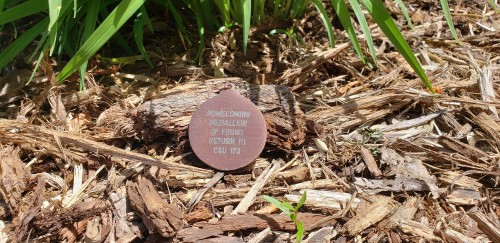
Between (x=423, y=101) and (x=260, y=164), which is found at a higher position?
(x=423, y=101)

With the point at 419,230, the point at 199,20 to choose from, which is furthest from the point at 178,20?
the point at 419,230

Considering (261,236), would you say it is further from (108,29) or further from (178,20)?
(178,20)

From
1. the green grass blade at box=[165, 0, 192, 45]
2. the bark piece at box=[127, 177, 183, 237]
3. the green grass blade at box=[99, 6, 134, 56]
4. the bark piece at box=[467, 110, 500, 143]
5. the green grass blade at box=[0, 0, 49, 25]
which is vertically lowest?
the bark piece at box=[127, 177, 183, 237]

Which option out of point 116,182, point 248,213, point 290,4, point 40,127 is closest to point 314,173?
point 248,213

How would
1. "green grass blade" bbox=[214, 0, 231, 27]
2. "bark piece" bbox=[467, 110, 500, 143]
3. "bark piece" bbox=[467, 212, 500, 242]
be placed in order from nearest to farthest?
"bark piece" bbox=[467, 212, 500, 242], "bark piece" bbox=[467, 110, 500, 143], "green grass blade" bbox=[214, 0, 231, 27]

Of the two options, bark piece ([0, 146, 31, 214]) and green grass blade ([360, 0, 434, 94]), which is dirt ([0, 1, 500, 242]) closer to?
bark piece ([0, 146, 31, 214])

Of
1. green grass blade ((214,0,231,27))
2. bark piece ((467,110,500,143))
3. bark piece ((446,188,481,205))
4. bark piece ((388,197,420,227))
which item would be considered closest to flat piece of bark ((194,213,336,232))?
bark piece ((388,197,420,227))

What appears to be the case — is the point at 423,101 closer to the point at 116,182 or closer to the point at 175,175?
the point at 175,175

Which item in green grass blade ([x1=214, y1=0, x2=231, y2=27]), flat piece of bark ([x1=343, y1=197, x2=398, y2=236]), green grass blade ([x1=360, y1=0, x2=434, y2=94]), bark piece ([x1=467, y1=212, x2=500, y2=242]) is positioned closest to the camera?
bark piece ([x1=467, y1=212, x2=500, y2=242])
